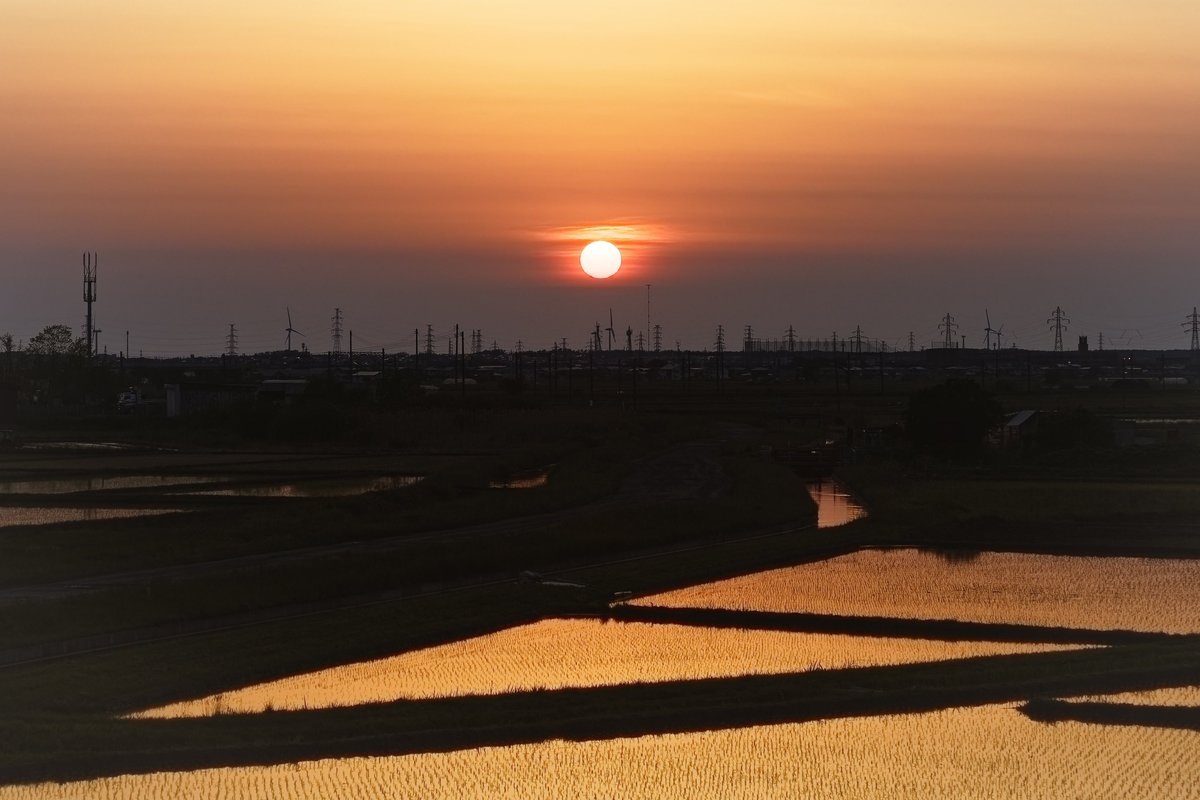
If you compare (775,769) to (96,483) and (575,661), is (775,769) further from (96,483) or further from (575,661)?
(96,483)

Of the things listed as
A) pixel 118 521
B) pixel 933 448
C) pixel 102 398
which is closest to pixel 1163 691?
pixel 118 521

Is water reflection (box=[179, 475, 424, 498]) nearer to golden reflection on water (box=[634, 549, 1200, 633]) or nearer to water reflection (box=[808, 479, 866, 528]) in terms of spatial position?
water reflection (box=[808, 479, 866, 528])

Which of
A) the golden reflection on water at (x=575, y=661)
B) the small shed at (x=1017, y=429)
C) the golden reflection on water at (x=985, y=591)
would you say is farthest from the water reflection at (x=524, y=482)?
the golden reflection on water at (x=575, y=661)

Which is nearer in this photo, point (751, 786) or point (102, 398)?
point (751, 786)

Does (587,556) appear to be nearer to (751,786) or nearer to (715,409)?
(751,786)

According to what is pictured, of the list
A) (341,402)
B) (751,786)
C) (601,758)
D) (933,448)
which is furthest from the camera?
(341,402)

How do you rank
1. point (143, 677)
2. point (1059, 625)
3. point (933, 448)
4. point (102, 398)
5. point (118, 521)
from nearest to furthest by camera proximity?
point (143, 677) < point (1059, 625) < point (118, 521) < point (933, 448) < point (102, 398)

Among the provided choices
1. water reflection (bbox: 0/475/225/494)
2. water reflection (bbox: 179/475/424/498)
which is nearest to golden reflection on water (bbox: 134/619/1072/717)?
water reflection (bbox: 179/475/424/498)

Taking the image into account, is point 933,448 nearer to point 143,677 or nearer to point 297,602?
point 297,602
